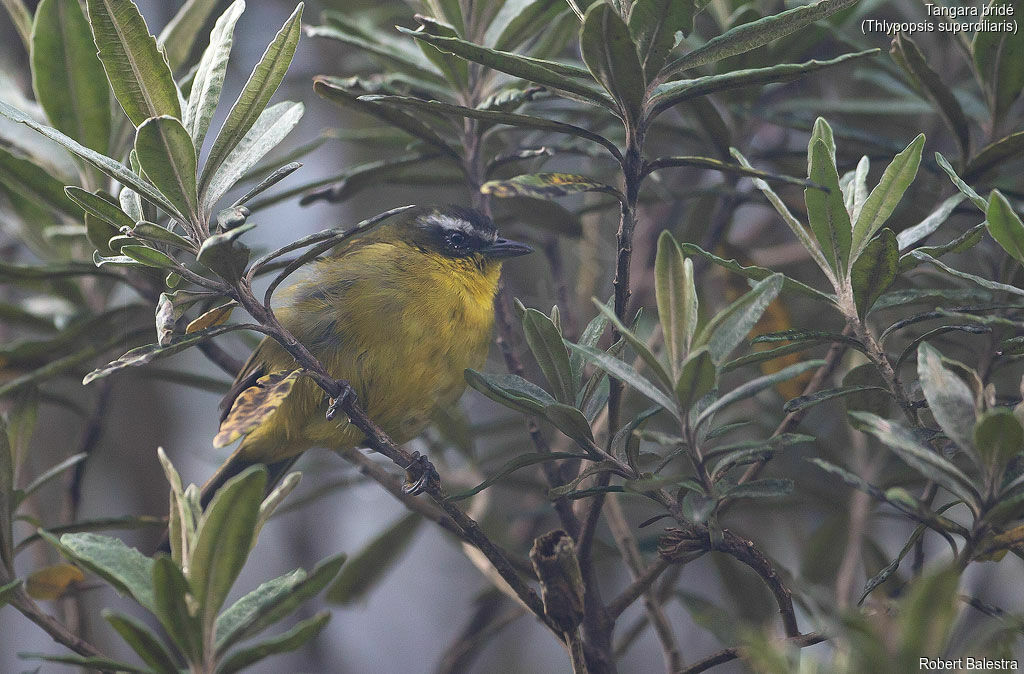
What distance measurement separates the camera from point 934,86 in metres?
1.58

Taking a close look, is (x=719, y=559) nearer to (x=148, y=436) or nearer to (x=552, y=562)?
(x=552, y=562)

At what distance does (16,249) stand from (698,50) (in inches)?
100

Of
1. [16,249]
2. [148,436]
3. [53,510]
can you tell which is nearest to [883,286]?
[16,249]

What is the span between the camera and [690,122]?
2189 millimetres

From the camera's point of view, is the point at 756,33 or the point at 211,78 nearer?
the point at 756,33

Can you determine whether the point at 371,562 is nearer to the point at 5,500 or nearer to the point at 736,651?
the point at 5,500

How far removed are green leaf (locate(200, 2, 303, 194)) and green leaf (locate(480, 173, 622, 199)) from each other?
1.15 ft

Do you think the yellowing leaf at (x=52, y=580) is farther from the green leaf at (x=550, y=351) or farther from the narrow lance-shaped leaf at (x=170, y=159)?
the green leaf at (x=550, y=351)

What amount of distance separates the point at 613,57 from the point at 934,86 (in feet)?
2.63

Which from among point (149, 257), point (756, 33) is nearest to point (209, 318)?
point (149, 257)

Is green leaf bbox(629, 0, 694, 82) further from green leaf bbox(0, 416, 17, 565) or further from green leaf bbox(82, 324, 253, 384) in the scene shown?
green leaf bbox(0, 416, 17, 565)

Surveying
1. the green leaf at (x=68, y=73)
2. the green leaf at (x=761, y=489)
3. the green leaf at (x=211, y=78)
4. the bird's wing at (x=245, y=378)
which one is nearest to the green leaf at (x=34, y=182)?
the green leaf at (x=68, y=73)

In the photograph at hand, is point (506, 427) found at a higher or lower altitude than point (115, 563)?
Result: lower

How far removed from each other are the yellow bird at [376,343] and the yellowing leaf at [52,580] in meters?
0.45
